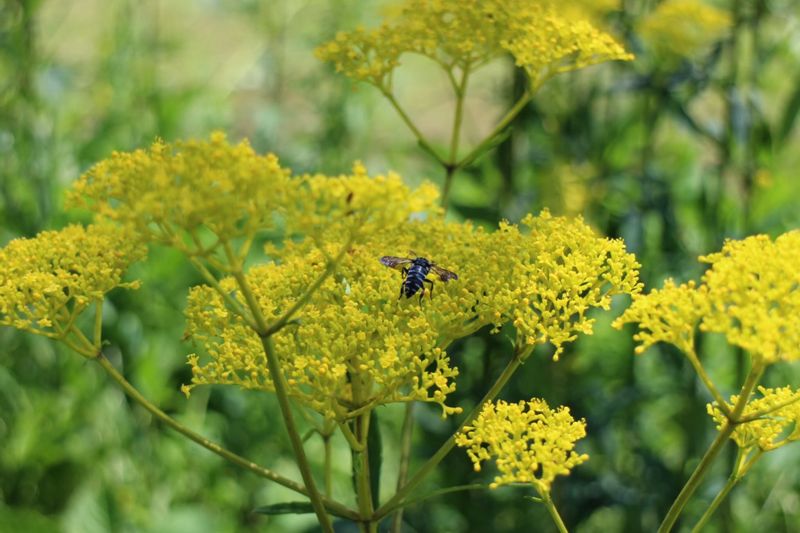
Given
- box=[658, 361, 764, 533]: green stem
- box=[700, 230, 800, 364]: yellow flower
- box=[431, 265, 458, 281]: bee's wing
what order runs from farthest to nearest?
1. box=[431, 265, 458, 281]: bee's wing
2. box=[658, 361, 764, 533]: green stem
3. box=[700, 230, 800, 364]: yellow flower

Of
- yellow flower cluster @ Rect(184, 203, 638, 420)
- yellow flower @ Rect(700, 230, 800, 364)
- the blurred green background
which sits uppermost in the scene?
yellow flower @ Rect(700, 230, 800, 364)

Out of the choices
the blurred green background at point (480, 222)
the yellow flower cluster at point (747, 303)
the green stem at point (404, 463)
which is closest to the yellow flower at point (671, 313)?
the yellow flower cluster at point (747, 303)

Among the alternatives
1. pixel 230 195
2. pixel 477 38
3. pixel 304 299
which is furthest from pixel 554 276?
pixel 477 38

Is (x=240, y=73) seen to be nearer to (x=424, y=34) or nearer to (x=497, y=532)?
(x=497, y=532)

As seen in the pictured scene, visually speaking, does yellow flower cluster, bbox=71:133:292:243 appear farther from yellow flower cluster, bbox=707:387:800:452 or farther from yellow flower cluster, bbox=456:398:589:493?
yellow flower cluster, bbox=707:387:800:452

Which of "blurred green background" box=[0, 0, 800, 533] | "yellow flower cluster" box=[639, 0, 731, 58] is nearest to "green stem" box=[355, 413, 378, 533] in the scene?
"blurred green background" box=[0, 0, 800, 533]

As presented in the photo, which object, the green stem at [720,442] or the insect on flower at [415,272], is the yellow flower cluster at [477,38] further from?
the green stem at [720,442]
